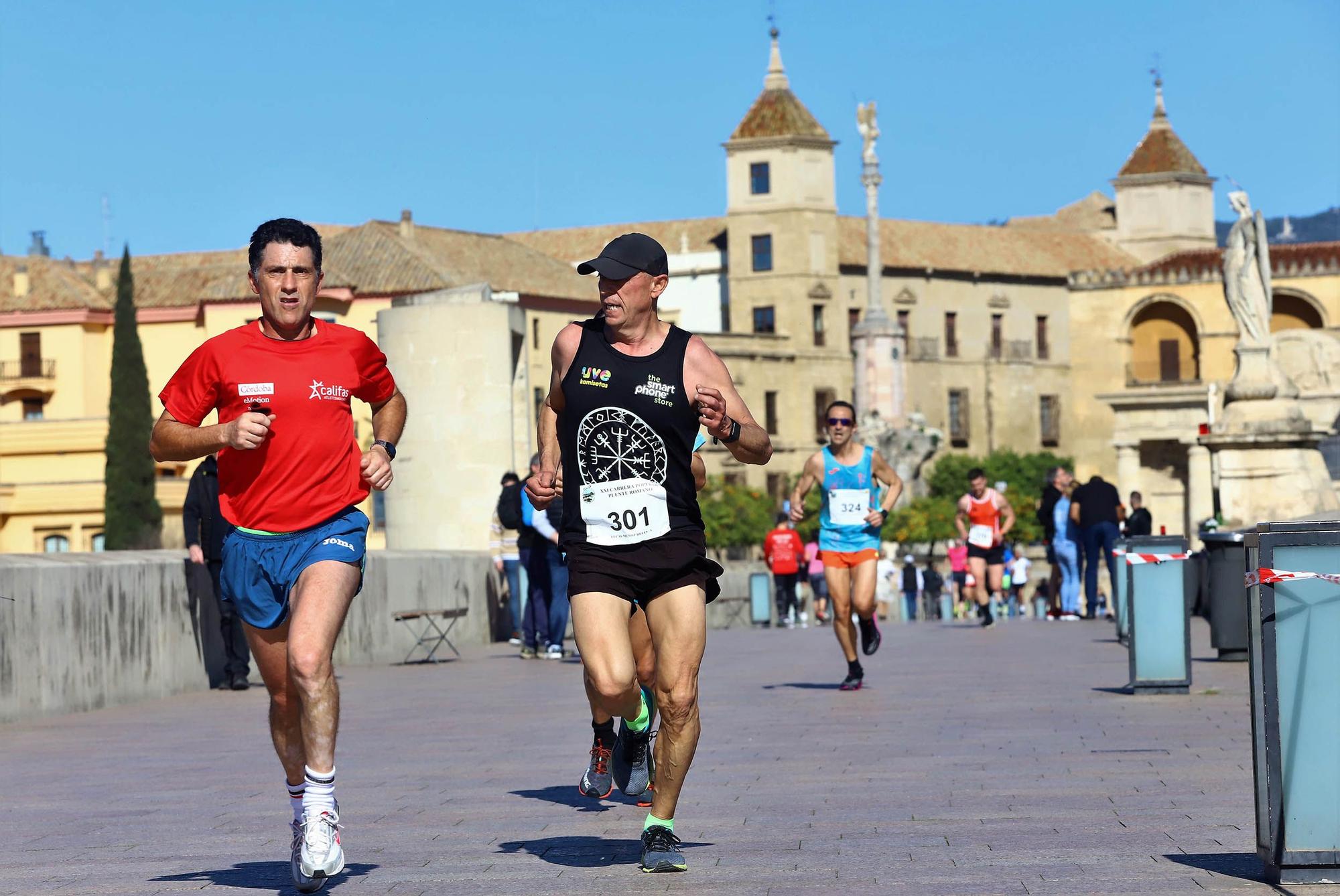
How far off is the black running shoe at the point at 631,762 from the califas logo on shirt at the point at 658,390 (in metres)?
1.61

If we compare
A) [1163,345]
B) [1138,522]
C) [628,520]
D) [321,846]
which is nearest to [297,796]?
[321,846]

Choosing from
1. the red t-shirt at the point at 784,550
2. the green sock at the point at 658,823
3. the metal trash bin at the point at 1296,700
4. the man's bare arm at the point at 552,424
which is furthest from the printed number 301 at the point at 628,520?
the red t-shirt at the point at 784,550

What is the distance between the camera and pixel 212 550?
17.7 m

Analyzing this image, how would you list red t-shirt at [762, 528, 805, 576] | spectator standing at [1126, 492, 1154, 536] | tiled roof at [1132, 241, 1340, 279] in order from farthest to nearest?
tiled roof at [1132, 241, 1340, 279]
red t-shirt at [762, 528, 805, 576]
spectator standing at [1126, 492, 1154, 536]

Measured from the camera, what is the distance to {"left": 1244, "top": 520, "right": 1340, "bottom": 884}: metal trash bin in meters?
7.11

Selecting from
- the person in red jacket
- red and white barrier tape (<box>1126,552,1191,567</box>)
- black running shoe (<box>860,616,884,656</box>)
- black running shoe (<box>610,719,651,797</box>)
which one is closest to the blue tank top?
black running shoe (<box>860,616,884,656</box>)

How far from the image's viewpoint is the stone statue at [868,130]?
102 metres

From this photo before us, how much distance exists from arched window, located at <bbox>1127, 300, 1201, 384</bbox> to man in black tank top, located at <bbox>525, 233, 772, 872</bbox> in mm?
113059

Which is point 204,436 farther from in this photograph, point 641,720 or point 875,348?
point 875,348

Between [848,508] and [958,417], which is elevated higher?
[958,417]

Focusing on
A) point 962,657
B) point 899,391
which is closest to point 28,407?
point 899,391

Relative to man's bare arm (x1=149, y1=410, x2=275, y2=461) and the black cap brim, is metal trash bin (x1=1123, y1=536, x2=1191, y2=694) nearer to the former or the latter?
the black cap brim

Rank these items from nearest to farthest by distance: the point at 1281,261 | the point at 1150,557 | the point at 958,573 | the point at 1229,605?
the point at 1150,557
the point at 1229,605
the point at 958,573
the point at 1281,261

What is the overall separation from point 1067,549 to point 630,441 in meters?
23.8
